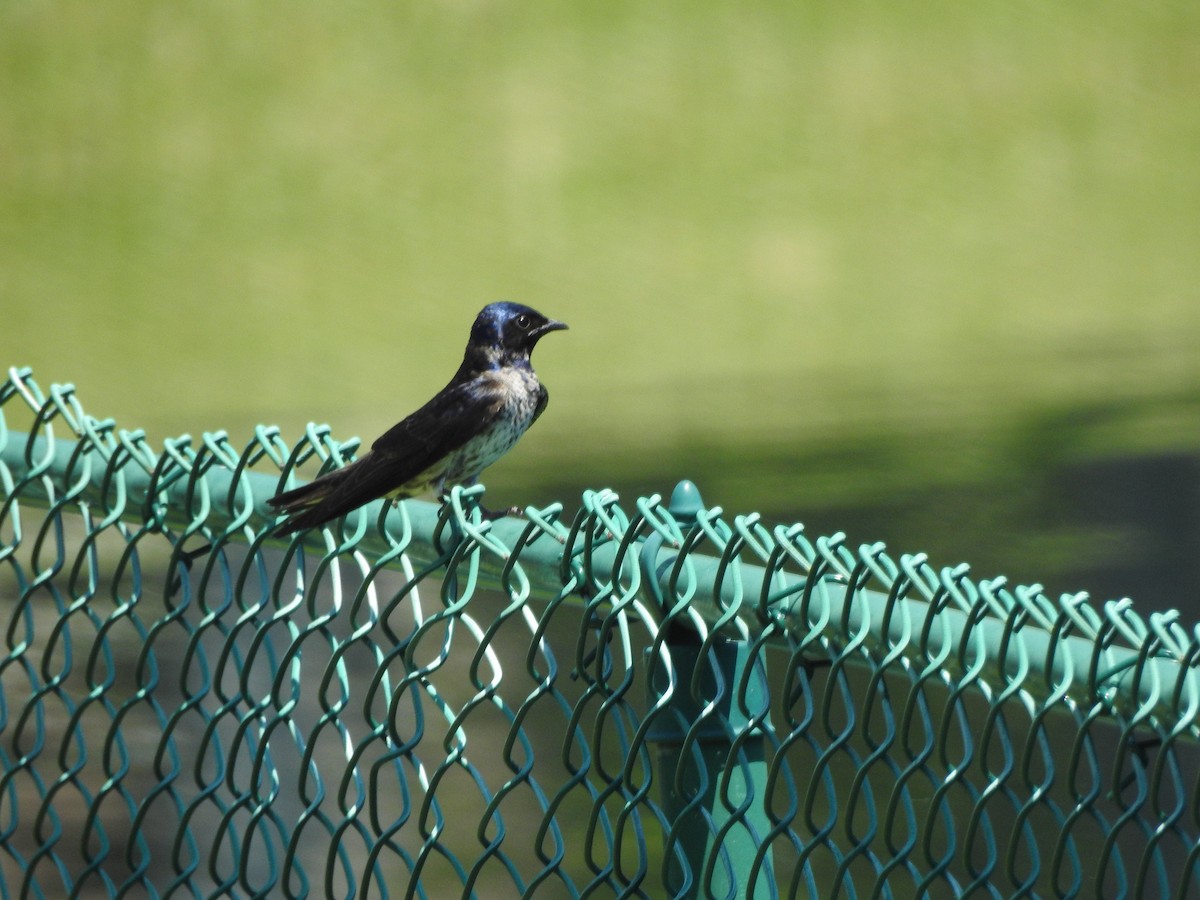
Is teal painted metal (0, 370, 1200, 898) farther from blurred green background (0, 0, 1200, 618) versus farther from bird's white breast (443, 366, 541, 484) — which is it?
blurred green background (0, 0, 1200, 618)

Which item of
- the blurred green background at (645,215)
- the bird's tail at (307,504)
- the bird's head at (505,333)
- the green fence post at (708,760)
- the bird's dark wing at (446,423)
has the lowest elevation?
the green fence post at (708,760)

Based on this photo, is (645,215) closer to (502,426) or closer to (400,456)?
(502,426)

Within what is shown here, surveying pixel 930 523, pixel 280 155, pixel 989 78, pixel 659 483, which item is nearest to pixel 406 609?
pixel 659 483

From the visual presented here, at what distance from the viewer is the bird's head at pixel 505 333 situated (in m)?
3.35

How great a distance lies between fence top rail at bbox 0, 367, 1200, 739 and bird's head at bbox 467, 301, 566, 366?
985 mm

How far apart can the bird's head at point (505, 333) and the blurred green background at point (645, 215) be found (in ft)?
12.0

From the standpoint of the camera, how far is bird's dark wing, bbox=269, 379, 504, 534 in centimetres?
220

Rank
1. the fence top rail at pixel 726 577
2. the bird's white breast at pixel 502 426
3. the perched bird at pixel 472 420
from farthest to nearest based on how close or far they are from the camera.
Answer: the bird's white breast at pixel 502 426 < the perched bird at pixel 472 420 < the fence top rail at pixel 726 577

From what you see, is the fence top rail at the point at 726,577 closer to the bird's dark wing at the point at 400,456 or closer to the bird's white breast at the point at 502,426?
the bird's dark wing at the point at 400,456

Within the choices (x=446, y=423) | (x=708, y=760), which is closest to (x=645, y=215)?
(x=446, y=423)

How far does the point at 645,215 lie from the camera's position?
24.7 ft

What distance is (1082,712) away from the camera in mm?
1573

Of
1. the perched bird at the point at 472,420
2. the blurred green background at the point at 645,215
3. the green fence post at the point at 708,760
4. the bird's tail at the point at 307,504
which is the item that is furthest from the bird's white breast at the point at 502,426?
the blurred green background at the point at 645,215

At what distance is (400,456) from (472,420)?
0.43 m
